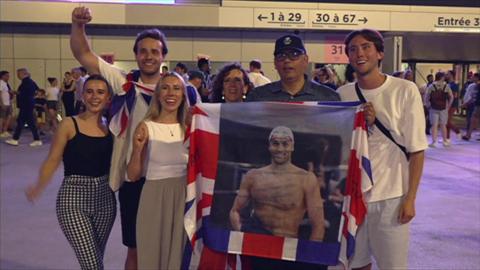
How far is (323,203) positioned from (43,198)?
5.41 m

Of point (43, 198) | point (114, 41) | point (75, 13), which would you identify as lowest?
point (43, 198)

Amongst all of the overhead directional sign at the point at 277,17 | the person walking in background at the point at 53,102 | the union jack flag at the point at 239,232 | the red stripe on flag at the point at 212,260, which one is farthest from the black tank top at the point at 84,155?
the overhead directional sign at the point at 277,17

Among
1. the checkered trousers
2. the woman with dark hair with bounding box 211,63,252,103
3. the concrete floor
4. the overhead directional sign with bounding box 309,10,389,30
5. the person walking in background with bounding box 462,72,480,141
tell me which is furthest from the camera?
the overhead directional sign with bounding box 309,10,389,30

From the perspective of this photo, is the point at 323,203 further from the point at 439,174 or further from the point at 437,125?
the point at 437,125

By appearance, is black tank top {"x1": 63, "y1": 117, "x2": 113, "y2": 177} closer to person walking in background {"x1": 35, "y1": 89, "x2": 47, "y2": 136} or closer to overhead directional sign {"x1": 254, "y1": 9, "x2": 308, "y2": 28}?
person walking in background {"x1": 35, "y1": 89, "x2": 47, "y2": 136}

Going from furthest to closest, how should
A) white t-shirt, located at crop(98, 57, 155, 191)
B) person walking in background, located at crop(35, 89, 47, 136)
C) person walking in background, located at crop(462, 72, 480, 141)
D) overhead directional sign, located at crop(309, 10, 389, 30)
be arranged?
overhead directional sign, located at crop(309, 10, 389, 30)
person walking in background, located at crop(35, 89, 47, 136)
person walking in background, located at crop(462, 72, 480, 141)
white t-shirt, located at crop(98, 57, 155, 191)

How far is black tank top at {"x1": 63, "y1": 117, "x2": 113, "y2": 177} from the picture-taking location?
3.38 m

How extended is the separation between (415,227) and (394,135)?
3444mm

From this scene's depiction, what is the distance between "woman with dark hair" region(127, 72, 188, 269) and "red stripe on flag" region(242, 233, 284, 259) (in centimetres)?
41

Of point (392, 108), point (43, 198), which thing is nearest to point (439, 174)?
point (43, 198)

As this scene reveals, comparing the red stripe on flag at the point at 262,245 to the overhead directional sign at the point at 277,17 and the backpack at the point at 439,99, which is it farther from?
the overhead directional sign at the point at 277,17

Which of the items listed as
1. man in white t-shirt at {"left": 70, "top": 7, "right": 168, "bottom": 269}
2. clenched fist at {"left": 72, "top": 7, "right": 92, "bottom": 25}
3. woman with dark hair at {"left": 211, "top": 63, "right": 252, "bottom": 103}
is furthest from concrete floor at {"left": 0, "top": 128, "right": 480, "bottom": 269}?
clenched fist at {"left": 72, "top": 7, "right": 92, "bottom": 25}

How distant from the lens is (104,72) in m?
3.77

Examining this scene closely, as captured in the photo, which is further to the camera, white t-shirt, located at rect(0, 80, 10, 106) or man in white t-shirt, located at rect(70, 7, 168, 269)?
white t-shirt, located at rect(0, 80, 10, 106)
